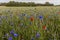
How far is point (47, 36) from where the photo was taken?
379 cm

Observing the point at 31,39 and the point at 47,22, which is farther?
the point at 47,22

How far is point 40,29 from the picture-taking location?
12.0 ft

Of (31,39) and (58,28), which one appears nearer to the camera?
(31,39)

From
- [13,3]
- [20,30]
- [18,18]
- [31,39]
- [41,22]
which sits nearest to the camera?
[31,39]

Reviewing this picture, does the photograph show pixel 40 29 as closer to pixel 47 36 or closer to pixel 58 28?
pixel 47 36

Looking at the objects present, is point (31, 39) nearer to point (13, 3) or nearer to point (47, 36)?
point (47, 36)

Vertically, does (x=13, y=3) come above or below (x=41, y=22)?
below

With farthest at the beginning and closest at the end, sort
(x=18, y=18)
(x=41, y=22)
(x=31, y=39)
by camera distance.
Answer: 1. (x=18, y=18)
2. (x=41, y=22)
3. (x=31, y=39)

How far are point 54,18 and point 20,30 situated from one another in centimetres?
108

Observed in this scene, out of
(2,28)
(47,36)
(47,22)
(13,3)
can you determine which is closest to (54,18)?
(47,22)

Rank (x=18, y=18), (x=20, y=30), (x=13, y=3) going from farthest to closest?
(x=13, y=3)
(x=18, y=18)
(x=20, y=30)

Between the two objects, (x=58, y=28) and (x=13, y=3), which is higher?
(x=58, y=28)

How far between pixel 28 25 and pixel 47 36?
1.15ft

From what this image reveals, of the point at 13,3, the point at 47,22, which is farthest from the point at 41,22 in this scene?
the point at 13,3
